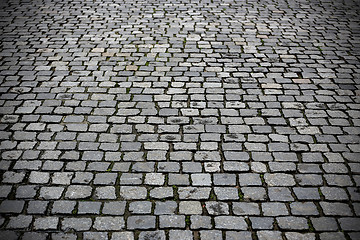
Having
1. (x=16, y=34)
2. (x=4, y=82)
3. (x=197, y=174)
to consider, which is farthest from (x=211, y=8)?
(x=197, y=174)

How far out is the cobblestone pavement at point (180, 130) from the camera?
122 inches

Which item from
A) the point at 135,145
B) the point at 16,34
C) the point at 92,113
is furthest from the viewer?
the point at 16,34

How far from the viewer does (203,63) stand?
6.06 meters

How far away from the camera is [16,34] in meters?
7.15

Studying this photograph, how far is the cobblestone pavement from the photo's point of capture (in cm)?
310

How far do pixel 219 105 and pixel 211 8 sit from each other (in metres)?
5.21

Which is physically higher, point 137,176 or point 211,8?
point 211,8

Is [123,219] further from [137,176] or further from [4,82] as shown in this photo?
[4,82]

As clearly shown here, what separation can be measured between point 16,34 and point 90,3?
116 inches

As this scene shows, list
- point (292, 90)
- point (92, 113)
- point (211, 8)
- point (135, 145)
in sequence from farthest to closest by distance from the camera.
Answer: point (211, 8) < point (292, 90) < point (92, 113) < point (135, 145)

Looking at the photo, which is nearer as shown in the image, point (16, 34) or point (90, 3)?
point (16, 34)

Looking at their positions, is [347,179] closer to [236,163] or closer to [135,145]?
[236,163]

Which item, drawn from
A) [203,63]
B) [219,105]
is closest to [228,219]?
[219,105]

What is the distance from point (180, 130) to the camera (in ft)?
14.1
